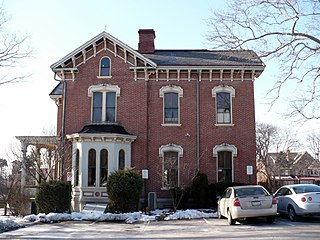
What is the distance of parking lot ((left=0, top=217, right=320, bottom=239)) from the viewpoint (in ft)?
38.9

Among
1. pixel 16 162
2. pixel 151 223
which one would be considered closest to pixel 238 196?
pixel 151 223

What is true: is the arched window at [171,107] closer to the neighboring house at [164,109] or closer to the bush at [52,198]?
the neighboring house at [164,109]

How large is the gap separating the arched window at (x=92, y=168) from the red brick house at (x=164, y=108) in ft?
3.56

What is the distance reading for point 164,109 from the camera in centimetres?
2423

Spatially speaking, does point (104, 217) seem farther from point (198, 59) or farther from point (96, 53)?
point (198, 59)

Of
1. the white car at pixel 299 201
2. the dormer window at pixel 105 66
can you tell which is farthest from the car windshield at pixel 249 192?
the dormer window at pixel 105 66

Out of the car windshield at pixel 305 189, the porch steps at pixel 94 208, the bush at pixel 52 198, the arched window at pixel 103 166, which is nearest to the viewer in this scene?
the car windshield at pixel 305 189

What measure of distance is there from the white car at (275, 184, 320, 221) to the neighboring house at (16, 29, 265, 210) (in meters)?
7.13

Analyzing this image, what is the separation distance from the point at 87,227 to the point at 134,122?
964cm

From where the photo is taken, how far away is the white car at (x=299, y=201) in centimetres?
1452

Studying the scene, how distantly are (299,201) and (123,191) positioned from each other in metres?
8.15

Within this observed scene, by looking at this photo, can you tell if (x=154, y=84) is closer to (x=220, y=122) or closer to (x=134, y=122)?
(x=134, y=122)

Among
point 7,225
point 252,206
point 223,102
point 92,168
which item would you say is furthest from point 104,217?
point 223,102

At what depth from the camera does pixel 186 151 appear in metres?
23.8
